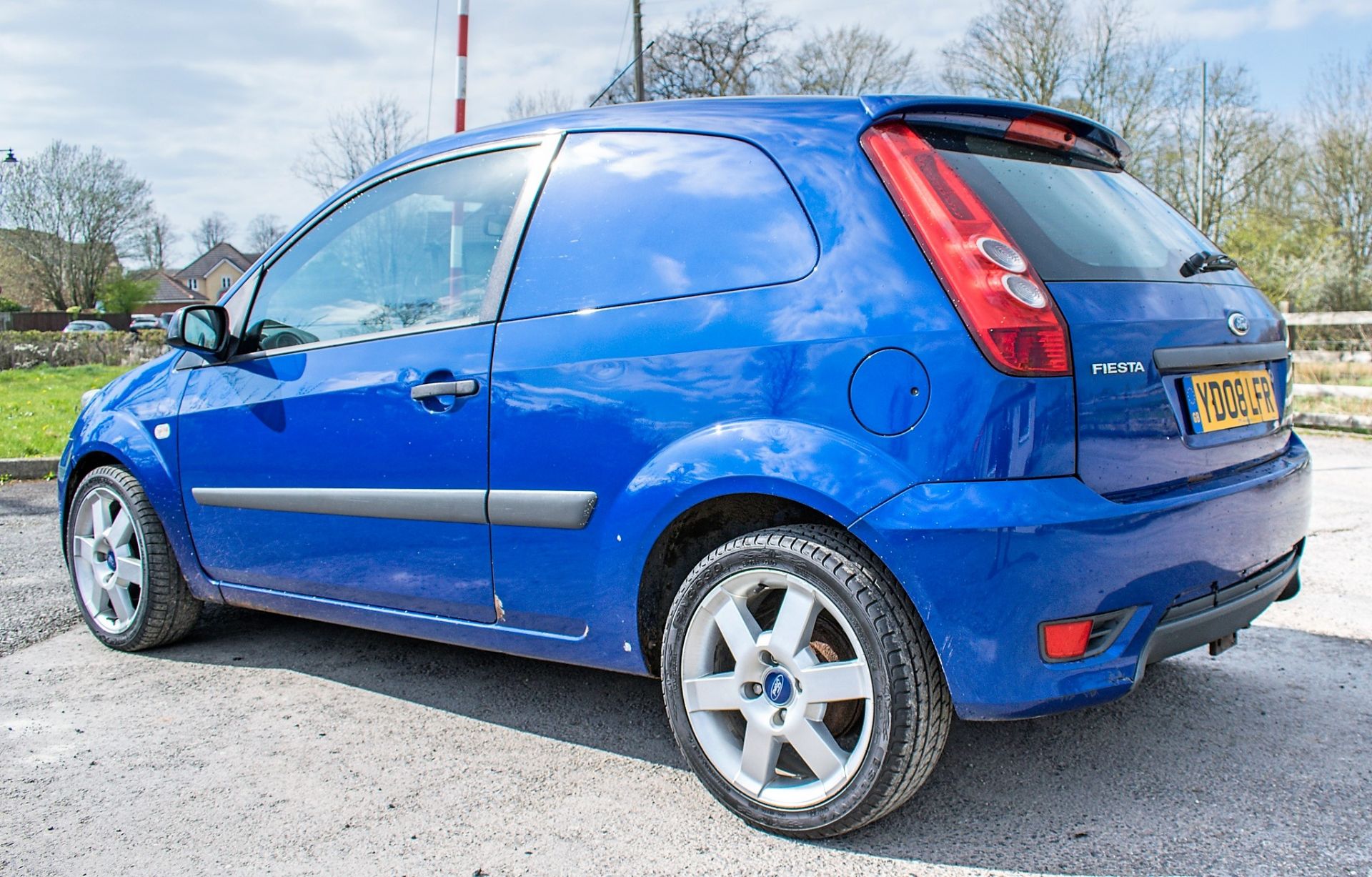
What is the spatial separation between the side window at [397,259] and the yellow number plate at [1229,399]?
175 cm

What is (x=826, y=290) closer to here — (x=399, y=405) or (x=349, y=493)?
(x=399, y=405)

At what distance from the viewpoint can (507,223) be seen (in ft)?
9.61

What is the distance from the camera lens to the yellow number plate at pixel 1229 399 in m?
2.36

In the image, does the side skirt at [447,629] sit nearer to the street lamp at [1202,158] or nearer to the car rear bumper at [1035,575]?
the car rear bumper at [1035,575]

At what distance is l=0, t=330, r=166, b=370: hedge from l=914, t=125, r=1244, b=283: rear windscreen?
21.1 meters

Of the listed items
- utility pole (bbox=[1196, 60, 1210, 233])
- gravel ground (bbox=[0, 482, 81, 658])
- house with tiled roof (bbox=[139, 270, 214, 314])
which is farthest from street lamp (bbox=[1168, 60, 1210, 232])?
house with tiled roof (bbox=[139, 270, 214, 314])

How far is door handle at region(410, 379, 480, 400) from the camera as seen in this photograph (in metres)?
2.79

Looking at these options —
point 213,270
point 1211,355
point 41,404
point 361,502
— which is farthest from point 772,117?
point 213,270

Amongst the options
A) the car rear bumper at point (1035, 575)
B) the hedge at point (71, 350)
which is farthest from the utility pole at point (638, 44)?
the car rear bumper at point (1035, 575)

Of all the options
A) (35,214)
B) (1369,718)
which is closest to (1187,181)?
(1369,718)

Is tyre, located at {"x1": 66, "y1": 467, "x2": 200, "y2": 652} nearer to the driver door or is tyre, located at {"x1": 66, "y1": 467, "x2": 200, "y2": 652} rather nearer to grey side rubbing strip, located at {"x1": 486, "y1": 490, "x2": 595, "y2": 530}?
the driver door

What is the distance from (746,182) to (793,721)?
3.98 ft

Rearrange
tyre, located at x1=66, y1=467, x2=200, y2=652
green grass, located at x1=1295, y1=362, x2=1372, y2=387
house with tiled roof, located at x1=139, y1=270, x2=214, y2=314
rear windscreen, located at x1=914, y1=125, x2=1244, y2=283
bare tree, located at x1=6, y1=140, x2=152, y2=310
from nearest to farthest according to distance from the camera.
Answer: rear windscreen, located at x1=914, y1=125, x2=1244, y2=283 → tyre, located at x1=66, y1=467, x2=200, y2=652 → green grass, located at x1=1295, y1=362, x2=1372, y2=387 → bare tree, located at x1=6, y1=140, x2=152, y2=310 → house with tiled roof, located at x1=139, y1=270, x2=214, y2=314

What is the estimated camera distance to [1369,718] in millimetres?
2963
